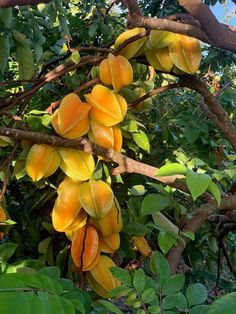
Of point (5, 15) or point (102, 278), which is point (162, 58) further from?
point (102, 278)

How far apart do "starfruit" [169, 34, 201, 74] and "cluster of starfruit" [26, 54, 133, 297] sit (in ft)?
0.48

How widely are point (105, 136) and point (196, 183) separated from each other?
40 cm

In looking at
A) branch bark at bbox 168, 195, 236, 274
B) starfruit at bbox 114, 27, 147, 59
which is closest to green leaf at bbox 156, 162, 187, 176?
branch bark at bbox 168, 195, 236, 274

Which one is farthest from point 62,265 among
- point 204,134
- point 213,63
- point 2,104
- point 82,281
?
point 213,63

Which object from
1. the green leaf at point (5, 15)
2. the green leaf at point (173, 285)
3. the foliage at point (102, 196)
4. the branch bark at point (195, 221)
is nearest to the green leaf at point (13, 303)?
the foliage at point (102, 196)

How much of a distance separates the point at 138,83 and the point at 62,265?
24.0 inches

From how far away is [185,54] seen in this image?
48.2 inches

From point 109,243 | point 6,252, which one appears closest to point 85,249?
point 109,243

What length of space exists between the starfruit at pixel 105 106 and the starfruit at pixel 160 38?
0.17 meters

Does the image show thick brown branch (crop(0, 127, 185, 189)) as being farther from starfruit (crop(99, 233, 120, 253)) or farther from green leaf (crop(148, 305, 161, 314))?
green leaf (crop(148, 305, 161, 314))

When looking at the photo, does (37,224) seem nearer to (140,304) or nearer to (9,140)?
(9,140)

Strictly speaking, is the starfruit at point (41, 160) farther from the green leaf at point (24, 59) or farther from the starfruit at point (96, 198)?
the green leaf at point (24, 59)

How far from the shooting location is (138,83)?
1492 mm

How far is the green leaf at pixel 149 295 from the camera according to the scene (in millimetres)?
792
